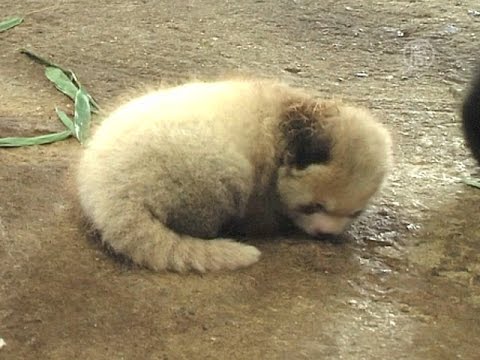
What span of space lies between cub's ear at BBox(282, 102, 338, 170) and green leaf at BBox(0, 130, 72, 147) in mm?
1000

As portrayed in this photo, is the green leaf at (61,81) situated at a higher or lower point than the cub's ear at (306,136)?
lower

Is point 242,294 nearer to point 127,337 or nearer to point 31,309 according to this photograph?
point 127,337

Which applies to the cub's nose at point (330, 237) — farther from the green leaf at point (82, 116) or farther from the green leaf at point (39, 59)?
the green leaf at point (39, 59)

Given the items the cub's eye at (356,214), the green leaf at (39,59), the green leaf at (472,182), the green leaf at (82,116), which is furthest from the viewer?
the green leaf at (39,59)

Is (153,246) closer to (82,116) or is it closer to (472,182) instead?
(82,116)

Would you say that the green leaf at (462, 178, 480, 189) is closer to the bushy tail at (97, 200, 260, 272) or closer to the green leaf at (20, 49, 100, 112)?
the bushy tail at (97, 200, 260, 272)

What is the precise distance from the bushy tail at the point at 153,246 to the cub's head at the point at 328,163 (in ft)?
0.98

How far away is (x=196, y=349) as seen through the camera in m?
2.27

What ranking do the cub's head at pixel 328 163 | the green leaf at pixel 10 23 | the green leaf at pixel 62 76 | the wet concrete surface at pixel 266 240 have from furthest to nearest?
1. the green leaf at pixel 10 23
2. the green leaf at pixel 62 76
3. the cub's head at pixel 328 163
4. the wet concrete surface at pixel 266 240

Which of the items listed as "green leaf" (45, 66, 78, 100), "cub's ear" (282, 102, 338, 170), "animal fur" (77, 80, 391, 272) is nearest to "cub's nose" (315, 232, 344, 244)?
"animal fur" (77, 80, 391, 272)

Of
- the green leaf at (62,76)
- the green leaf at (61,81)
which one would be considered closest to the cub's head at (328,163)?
the green leaf at (62,76)

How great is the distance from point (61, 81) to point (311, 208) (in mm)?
1463

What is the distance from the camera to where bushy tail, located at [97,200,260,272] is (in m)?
2.57

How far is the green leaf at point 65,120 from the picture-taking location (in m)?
3.39
